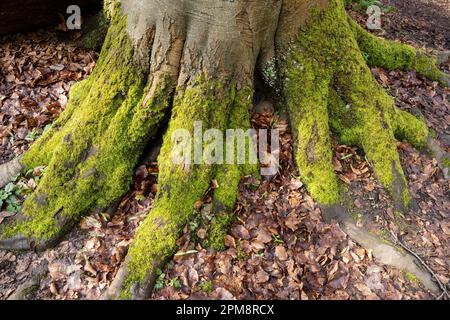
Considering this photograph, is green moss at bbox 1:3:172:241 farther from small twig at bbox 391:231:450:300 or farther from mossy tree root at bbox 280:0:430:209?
small twig at bbox 391:231:450:300

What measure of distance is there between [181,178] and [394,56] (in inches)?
171

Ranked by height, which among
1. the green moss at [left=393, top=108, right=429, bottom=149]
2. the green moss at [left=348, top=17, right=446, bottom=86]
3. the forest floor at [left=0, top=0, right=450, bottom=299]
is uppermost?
the green moss at [left=348, top=17, right=446, bottom=86]

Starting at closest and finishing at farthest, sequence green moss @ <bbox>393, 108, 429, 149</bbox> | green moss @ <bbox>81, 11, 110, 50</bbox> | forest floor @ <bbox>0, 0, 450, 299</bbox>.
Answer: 1. forest floor @ <bbox>0, 0, 450, 299</bbox>
2. green moss @ <bbox>393, 108, 429, 149</bbox>
3. green moss @ <bbox>81, 11, 110, 50</bbox>

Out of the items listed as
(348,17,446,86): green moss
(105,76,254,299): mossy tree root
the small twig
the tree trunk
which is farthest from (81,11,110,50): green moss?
the small twig

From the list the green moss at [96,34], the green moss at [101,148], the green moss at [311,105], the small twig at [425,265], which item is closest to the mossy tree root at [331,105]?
the green moss at [311,105]

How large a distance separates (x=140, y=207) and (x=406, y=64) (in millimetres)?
4964

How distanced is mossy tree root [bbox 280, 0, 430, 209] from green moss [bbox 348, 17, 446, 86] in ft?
4.50

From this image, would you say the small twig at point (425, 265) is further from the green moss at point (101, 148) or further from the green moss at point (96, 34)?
the green moss at point (96, 34)

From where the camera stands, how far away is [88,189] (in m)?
3.82

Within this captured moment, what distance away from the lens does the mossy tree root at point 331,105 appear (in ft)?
13.8

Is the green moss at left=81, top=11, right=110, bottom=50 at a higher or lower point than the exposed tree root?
higher

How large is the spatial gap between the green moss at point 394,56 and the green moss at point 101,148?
3.49 meters

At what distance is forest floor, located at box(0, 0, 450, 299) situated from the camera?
351cm
